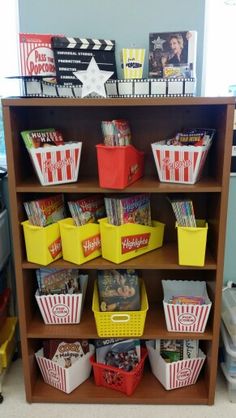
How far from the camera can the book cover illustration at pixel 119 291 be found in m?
1.74

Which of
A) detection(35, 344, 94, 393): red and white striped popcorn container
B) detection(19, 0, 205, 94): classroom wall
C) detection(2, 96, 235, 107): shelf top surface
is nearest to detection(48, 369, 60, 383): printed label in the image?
detection(35, 344, 94, 393): red and white striped popcorn container

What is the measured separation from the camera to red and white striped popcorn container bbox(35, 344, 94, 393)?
180cm

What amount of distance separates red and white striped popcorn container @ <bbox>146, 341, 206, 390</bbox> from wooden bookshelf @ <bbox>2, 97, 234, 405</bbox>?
35 millimetres

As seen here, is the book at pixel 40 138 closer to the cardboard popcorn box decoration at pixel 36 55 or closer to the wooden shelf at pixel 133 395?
the cardboard popcorn box decoration at pixel 36 55

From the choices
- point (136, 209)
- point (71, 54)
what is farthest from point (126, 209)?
point (71, 54)

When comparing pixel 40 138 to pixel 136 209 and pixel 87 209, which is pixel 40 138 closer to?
pixel 87 209

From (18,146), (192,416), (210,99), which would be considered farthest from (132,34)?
(192,416)

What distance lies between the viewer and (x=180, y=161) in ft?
5.08

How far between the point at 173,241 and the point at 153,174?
1.17ft

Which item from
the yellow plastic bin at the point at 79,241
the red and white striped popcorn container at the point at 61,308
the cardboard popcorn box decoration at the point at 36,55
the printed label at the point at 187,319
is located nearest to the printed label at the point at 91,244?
the yellow plastic bin at the point at 79,241

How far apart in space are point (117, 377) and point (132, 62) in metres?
1.42

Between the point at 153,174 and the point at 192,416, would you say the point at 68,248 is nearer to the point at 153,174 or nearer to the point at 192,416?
the point at 153,174

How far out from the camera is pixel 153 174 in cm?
181

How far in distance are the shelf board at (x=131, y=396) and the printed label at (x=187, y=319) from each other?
38 centimetres
